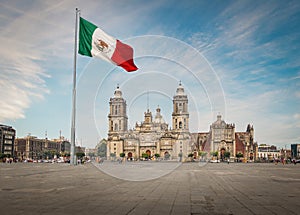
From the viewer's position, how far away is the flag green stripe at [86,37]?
25359 mm

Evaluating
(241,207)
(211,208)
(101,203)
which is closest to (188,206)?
(211,208)

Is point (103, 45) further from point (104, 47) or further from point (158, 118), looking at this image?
point (158, 118)

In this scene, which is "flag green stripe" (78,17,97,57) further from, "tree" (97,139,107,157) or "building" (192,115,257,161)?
"building" (192,115,257,161)

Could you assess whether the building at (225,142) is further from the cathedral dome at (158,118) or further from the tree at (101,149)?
the tree at (101,149)

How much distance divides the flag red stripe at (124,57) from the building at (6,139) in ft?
453

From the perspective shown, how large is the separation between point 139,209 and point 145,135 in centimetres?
15641

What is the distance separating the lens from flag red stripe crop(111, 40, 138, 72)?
23938mm

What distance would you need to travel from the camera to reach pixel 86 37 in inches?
1010

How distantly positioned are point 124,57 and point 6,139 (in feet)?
470

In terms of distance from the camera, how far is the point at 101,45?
24625 mm

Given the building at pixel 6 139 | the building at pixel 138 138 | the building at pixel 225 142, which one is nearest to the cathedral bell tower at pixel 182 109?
the building at pixel 138 138

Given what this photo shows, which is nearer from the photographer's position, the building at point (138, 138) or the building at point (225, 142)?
the building at point (225, 142)

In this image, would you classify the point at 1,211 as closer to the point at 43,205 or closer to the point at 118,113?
the point at 43,205

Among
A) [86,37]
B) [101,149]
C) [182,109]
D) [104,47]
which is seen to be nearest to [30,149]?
[101,149]
